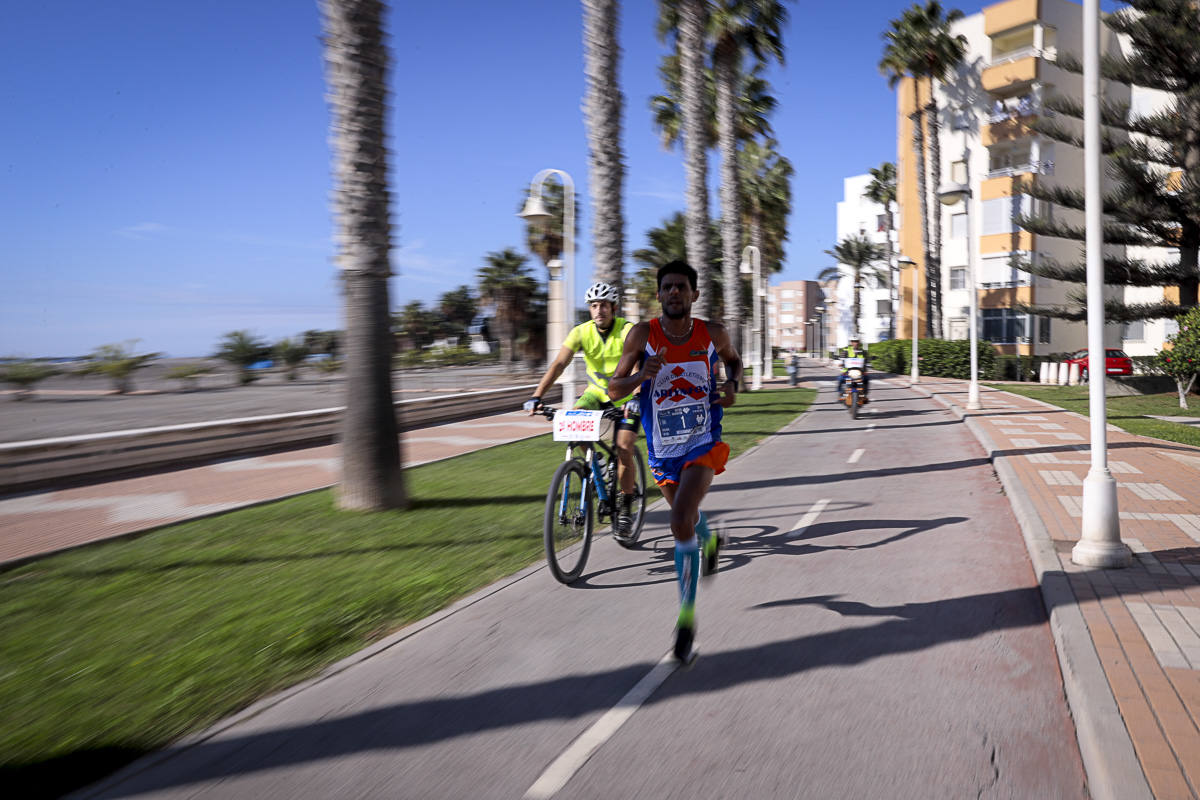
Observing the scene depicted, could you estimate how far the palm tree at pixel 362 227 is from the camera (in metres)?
8.14

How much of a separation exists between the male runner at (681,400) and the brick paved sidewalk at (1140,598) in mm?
1900

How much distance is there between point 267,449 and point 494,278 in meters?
36.0

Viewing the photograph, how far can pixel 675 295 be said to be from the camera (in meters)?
4.40

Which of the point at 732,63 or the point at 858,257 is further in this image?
the point at 858,257

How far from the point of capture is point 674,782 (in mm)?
3037

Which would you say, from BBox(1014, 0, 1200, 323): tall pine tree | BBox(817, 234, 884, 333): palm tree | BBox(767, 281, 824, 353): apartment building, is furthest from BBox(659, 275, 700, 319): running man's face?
BBox(767, 281, 824, 353): apartment building

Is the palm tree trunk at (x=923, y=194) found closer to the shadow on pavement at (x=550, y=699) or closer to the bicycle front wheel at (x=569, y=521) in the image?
the bicycle front wheel at (x=569, y=521)

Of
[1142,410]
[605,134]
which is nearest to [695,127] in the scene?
[605,134]

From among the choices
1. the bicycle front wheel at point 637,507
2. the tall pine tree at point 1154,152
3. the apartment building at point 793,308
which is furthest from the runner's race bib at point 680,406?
the apartment building at point 793,308

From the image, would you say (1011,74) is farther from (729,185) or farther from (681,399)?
(681,399)

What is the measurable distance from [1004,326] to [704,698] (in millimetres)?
44037

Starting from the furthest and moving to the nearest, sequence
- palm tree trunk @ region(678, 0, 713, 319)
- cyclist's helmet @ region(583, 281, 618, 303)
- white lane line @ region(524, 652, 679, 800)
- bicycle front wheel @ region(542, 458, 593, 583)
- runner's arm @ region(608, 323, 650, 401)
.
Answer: palm tree trunk @ region(678, 0, 713, 319)
cyclist's helmet @ region(583, 281, 618, 303)
bicycle front wheel @ region(542, 458, 593, 583)
runner's arm @ region(608, 323, 650, 401)
white lane line @ region(524, 652, 679, 800)

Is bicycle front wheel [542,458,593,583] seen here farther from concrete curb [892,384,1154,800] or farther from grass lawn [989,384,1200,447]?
grass lawn [989,384,1200,447]

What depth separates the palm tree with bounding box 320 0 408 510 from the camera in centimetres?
814
